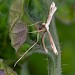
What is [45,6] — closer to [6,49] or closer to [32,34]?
[32,34]

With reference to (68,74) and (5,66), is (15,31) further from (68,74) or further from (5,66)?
(68,74)

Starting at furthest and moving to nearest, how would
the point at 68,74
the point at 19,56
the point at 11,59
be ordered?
the point at 68,74, the point at 11,59, the point at 19,56

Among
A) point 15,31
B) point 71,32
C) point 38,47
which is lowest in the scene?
point 71,32

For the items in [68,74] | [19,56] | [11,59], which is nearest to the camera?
[19,56]

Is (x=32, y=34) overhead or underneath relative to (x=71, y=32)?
overhead

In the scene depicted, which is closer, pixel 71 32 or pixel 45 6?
pixel 45 6

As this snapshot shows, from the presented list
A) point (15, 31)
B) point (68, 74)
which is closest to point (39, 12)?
point (15, 31)
